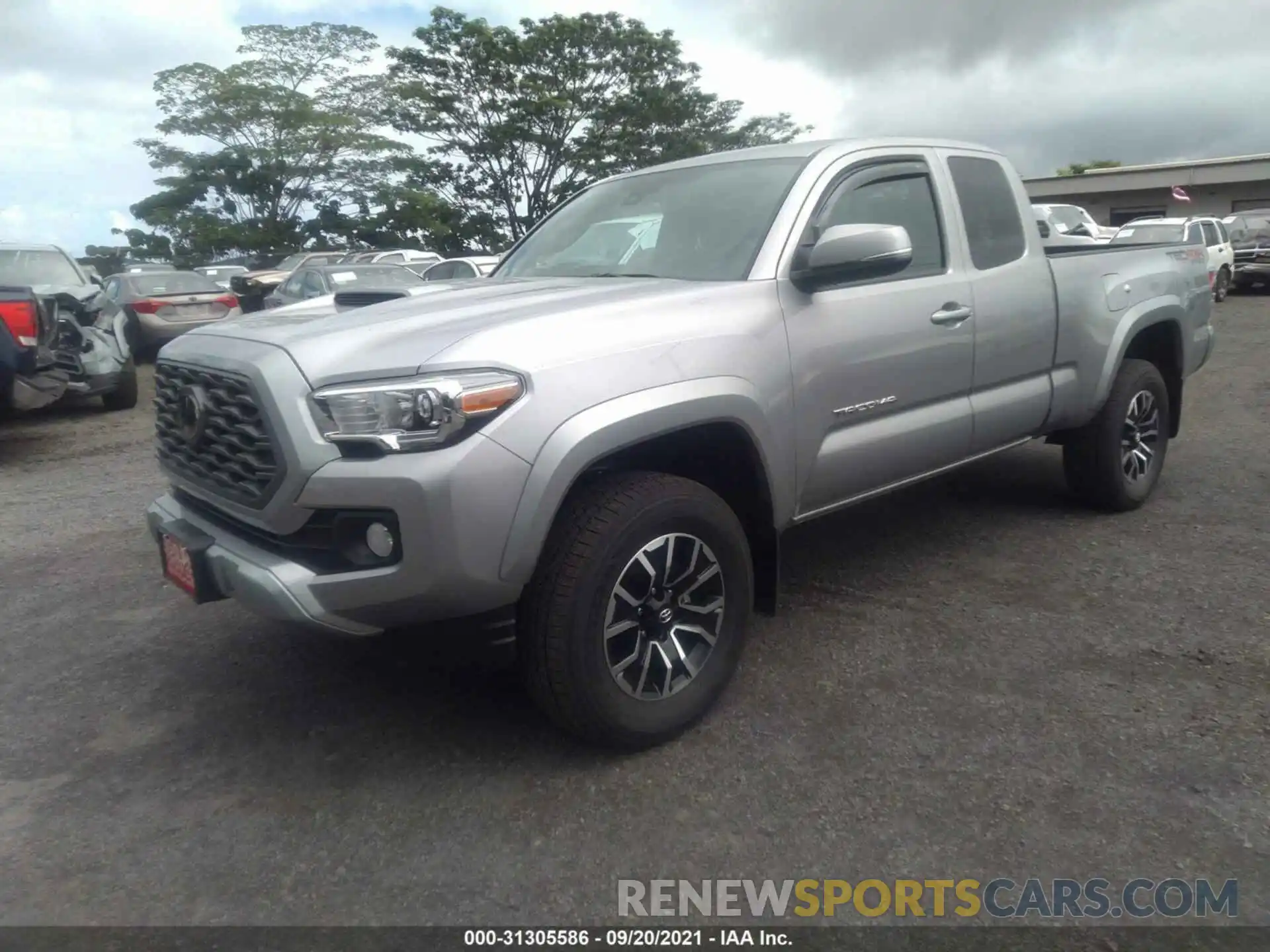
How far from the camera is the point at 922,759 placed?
9.45 ft

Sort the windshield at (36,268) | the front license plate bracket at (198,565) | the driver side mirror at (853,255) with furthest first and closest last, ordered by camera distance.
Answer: the windshield at (36,268)
the driver side mirror at (853,255)
the front license plate bracket at (198,565)

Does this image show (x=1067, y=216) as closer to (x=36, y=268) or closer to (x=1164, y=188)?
(x=1164, y=188)

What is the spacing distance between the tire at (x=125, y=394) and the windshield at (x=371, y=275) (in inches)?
104

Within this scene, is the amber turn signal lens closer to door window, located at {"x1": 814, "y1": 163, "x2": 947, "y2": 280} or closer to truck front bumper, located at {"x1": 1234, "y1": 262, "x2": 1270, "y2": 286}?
door window, located at {"x1": 814, "y1": 163, "x2": 947, "y2": 280}

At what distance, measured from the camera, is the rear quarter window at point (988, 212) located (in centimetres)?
417

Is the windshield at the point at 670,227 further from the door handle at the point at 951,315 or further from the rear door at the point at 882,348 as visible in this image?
the door handle at the point at 951,315

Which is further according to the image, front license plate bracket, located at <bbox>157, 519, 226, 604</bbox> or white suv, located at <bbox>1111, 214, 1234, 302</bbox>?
white suv, located at <bbox>1111, 214, 1234, 302</bbox>

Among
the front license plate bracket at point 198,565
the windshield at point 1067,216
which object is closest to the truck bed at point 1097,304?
the front license plate bracket at point 198,565

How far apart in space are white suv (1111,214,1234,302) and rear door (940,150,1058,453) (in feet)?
45.0

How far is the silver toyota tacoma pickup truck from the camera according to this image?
2.53 meters

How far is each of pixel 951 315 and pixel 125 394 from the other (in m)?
8.78

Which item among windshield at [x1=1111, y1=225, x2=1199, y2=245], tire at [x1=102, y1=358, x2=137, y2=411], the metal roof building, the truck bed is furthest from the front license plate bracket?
the metal roof building
